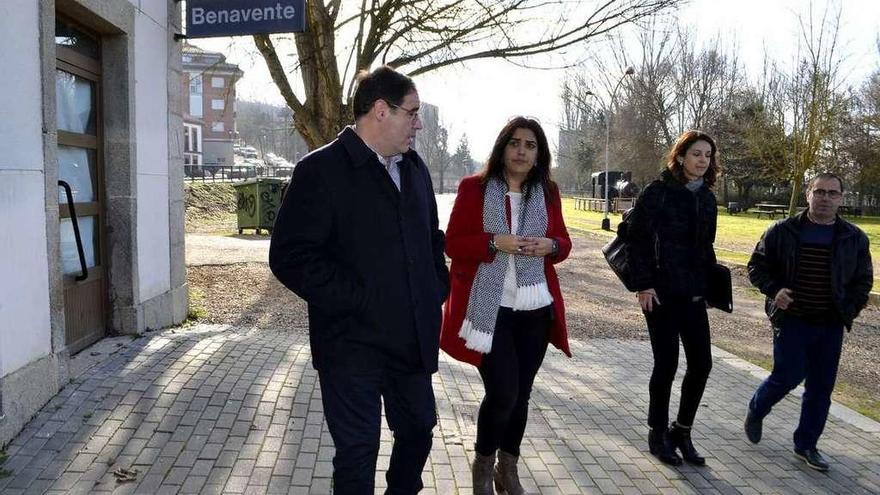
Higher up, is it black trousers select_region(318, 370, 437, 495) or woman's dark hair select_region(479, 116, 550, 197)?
woman's dark hair select_region(479, 116, 550, 197)

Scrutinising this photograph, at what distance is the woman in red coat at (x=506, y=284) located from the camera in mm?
3398

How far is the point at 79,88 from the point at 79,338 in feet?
6.53

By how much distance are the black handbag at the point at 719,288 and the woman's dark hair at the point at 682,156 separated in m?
0.53

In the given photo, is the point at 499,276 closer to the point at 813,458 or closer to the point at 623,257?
the point at 623,257

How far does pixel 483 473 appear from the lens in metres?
3.54

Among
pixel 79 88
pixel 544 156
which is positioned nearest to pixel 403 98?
pixel 544 156

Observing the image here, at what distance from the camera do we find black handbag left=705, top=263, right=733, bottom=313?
4086 millimetres

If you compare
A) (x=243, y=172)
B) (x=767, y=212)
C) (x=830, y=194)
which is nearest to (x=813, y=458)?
(x=830, y=194)

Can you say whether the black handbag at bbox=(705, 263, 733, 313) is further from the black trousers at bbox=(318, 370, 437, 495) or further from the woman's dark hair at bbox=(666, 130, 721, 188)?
the black trousers at bbox=(318, 370, 437, 495)

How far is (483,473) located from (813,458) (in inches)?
85.0

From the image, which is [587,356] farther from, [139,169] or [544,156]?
[139,169]

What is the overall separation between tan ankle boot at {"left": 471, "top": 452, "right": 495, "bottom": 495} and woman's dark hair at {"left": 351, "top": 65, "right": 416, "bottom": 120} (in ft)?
5.99

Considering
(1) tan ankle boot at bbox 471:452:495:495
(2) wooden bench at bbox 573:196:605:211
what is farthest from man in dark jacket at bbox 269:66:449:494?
(2) wooden bench at bbox 573:196:605:211

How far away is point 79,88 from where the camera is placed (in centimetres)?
567
